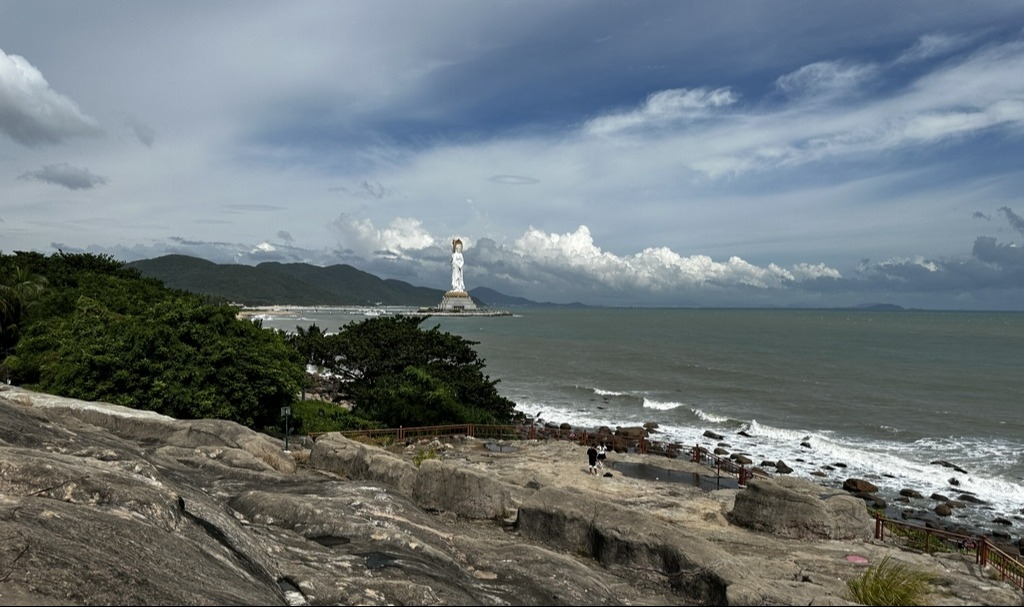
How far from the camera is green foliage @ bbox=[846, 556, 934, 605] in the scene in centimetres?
911

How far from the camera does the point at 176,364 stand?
84.0 feet

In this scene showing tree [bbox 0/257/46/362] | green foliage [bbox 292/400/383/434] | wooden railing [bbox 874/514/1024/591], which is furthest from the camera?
tree [bbox 0/257/46/362]

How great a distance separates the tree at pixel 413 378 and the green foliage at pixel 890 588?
77.8 feet

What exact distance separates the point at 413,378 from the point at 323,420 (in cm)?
513

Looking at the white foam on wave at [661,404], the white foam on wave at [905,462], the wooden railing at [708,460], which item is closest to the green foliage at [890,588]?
the wooden railing at [708,460]

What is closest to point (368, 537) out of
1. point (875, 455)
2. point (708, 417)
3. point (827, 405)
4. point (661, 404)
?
point (875, 455)

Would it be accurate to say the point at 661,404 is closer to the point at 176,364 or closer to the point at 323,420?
the point at 323,420

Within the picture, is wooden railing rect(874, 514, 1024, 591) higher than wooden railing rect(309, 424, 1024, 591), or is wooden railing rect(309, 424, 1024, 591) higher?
wooden railing rect(874, 514, 1024, 591)

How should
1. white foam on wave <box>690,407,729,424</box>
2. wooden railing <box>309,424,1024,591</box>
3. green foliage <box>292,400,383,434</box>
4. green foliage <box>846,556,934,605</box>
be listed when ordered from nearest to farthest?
green foliage <box>846,556,934,605</box>, wooden railing <box>309,424,1024,591</box>, green foliage <box>292,400,383,434</box>, white foam on wave <box>690,407,729,424</box>

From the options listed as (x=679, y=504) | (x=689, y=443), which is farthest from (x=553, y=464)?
(x=689, y=443)

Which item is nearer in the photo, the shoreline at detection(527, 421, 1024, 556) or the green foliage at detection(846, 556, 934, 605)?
the green foliage at detection(846, 556, 934, 605)

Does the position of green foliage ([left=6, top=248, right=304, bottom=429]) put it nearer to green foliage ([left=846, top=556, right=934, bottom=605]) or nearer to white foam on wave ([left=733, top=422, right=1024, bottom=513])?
green foliage ([left=846, top=556, right=934, bottom=605])

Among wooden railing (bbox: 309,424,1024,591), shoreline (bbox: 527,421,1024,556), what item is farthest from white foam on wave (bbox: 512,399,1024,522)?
wooden railing (bbox: 309,424,1024,591)

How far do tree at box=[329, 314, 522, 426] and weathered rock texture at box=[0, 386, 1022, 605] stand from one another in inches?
538
